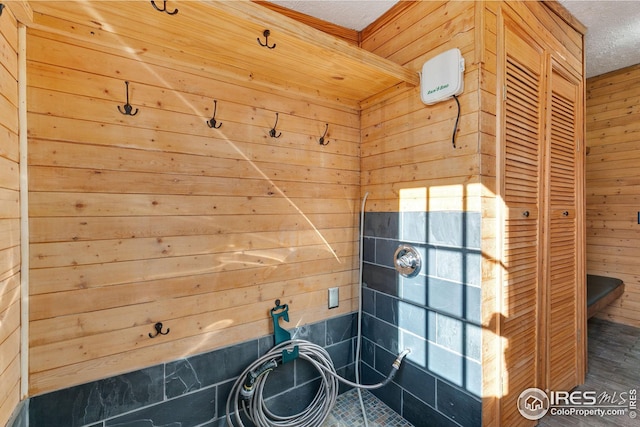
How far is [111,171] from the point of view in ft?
4.03

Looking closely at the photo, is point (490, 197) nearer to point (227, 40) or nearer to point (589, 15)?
point (227, 40)

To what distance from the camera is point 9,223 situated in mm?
977

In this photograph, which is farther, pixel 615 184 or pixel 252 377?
pixel 615 184

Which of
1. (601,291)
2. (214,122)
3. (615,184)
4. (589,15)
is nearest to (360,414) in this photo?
(214,122)

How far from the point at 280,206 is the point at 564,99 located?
6.24 ft

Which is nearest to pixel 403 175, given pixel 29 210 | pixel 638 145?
pixel 29 210

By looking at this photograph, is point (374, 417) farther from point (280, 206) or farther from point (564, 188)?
point (564, 188)

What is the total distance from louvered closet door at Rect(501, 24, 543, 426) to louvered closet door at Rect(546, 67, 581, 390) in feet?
0.54

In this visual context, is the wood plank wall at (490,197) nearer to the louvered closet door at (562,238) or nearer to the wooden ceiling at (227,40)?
the wooden ceiling at (227,40)

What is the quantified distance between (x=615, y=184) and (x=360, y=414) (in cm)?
329

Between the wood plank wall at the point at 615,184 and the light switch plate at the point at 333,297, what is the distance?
2.99 meters

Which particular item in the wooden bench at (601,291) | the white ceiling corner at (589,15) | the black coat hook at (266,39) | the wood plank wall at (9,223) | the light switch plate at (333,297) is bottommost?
the wooden bench at (601,291)

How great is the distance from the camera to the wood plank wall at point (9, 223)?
0.93 m

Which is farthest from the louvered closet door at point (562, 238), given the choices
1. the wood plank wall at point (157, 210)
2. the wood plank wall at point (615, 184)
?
the wood plank wall at point (615, 184)
